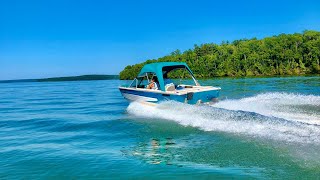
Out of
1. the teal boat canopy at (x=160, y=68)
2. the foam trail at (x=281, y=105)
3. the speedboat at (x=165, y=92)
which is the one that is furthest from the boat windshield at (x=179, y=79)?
the foam trail at (x=281, y=105)

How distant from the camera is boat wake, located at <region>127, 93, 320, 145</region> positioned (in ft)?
30.1

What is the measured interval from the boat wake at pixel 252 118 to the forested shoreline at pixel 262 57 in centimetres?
8069

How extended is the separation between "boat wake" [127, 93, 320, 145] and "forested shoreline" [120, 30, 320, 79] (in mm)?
80688

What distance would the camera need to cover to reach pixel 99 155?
8977 mm

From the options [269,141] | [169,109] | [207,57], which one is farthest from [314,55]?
[269,141]

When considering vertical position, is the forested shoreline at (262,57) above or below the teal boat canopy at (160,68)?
above

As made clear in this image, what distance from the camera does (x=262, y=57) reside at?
106000mm

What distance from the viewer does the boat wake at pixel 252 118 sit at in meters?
9.17

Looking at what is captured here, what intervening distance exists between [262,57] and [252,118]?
100180mm

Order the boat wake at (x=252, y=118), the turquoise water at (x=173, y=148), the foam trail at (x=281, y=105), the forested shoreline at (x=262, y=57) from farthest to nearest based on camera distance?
the forested shoreline at (x=262, y=57), the foam trail at (x=281, y=105), the boat wake at (x=252, y=118), the turquoise water at (x=173, y=148)

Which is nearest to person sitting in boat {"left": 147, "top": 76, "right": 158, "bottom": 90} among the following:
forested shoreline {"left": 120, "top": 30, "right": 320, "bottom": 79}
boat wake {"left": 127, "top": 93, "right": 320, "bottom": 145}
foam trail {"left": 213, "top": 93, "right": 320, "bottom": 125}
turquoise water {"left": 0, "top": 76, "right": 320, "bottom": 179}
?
boat wake {"left": 127, "top": 93, "right": 320, "bottom": 145}

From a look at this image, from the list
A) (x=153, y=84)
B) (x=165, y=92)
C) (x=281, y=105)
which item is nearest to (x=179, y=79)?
(x=153, y=84)

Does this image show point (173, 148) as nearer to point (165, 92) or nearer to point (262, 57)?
point (165, 92)

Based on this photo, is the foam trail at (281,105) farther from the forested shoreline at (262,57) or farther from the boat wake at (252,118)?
the forested shoreline at (262,57)
